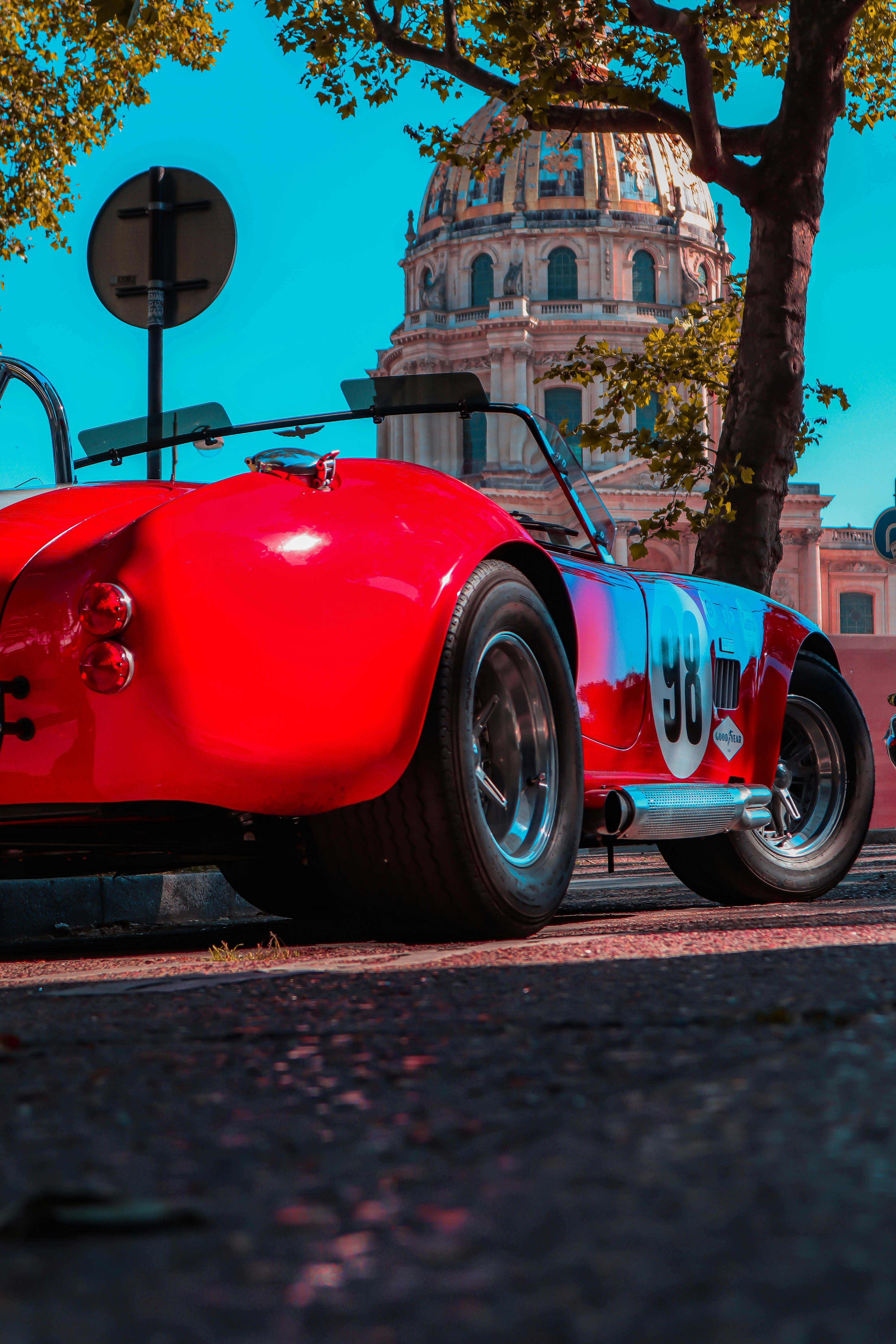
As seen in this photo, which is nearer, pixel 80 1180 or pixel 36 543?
pixel 80 1180

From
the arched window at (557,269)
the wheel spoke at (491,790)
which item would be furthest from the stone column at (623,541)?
the wheel spoke at (491,790)

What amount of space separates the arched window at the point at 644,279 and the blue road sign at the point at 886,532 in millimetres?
69827

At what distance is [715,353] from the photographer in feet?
40.4

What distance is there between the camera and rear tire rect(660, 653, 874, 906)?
178 inches

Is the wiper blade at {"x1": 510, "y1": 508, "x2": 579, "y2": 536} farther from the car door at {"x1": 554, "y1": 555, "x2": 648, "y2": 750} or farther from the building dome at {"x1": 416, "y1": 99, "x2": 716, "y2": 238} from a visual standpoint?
the building dome at {"x1": 416, "y1": 99, "x2": 716, "y2": 238}

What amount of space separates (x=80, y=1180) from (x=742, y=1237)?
47cm

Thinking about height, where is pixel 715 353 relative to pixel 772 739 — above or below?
above

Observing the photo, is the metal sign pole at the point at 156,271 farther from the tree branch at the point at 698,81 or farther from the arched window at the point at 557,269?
the arched window at the point at 557,269

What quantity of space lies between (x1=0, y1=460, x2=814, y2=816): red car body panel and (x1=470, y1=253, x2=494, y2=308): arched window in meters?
78.9

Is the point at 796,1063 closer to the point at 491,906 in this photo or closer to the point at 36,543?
the point at 491,906

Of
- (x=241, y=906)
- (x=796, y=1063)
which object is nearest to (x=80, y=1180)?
(x=796, y=1063)

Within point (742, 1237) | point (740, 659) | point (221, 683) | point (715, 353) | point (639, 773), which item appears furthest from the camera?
point (715, 353)

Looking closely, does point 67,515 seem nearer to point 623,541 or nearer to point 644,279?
point 623,541

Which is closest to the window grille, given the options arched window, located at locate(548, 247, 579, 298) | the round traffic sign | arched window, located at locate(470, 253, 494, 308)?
arched window, located at locate(548, 247, 579, 298)
